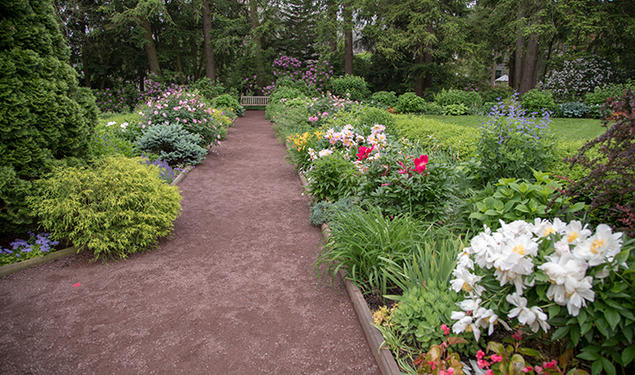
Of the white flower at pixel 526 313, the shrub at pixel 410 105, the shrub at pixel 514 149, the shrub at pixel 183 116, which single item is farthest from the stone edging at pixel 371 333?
the shrub at pixel 410 105

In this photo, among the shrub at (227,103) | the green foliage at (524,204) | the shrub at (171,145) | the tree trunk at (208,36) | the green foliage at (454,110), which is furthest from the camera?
the tree trunk at (208,36)

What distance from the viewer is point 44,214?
145 inches

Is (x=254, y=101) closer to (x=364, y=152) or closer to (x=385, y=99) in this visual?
(x=385, y=99)

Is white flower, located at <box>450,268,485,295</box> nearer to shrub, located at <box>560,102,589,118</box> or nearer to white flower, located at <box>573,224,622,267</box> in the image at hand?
white flower, located at <box>573,224,622,267</box>

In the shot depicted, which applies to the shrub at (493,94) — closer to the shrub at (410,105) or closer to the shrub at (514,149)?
the shrub at (410,105)

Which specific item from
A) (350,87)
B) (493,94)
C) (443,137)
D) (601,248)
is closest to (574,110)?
(493,94)

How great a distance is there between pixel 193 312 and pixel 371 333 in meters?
1.43

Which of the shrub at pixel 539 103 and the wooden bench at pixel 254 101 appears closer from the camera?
the shrub at pixel 539 103

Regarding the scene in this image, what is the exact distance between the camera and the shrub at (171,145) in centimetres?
717

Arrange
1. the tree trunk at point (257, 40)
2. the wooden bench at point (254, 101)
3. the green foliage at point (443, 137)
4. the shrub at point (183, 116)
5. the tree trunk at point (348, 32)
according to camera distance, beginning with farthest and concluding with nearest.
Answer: the wooden bench at point (254, 101) < the tree trunk at point (257, 40) < the tree trunk at point (348, 32) < the shrub at point (183, 116) < the green foliage at point (443, 137)

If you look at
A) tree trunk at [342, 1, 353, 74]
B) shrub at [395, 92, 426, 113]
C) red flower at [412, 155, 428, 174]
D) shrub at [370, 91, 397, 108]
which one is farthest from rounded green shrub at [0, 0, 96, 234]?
tree trunk at [342, 1, 353, 74]

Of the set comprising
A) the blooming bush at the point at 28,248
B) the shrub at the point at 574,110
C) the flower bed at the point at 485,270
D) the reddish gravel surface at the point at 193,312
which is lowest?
the reddish gravel surface at the point at 193,312

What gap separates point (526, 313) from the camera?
1716 mm

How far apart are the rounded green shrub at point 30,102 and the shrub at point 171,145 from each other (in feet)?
9.84
